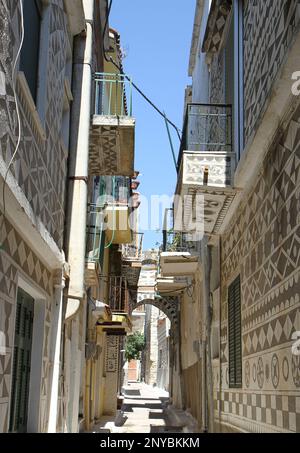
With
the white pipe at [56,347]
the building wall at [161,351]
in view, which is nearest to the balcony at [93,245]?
the white pipe at [56,347]

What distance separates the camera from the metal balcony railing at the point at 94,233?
1323 cm

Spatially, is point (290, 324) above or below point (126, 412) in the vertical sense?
above

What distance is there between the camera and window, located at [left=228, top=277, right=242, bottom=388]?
9141 millimetres

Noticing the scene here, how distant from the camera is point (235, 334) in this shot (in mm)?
9586

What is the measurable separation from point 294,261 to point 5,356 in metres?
2.72

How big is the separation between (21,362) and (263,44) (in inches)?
176

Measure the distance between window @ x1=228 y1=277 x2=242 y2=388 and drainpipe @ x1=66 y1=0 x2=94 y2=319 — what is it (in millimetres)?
2314

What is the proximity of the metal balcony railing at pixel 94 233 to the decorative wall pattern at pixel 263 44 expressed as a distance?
562 cm

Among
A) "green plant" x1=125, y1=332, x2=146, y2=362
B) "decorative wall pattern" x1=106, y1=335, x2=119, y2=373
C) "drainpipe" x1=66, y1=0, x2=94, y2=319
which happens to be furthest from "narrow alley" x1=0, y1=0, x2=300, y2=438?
"green plant" x1=125, y1=332, x2=146, y2=362

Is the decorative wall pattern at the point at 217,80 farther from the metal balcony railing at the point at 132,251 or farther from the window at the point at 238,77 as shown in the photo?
the metal balcony railing at the point at 132,251

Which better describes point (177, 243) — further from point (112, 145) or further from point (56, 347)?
point (56, 347)

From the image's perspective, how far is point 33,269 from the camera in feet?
22.1
